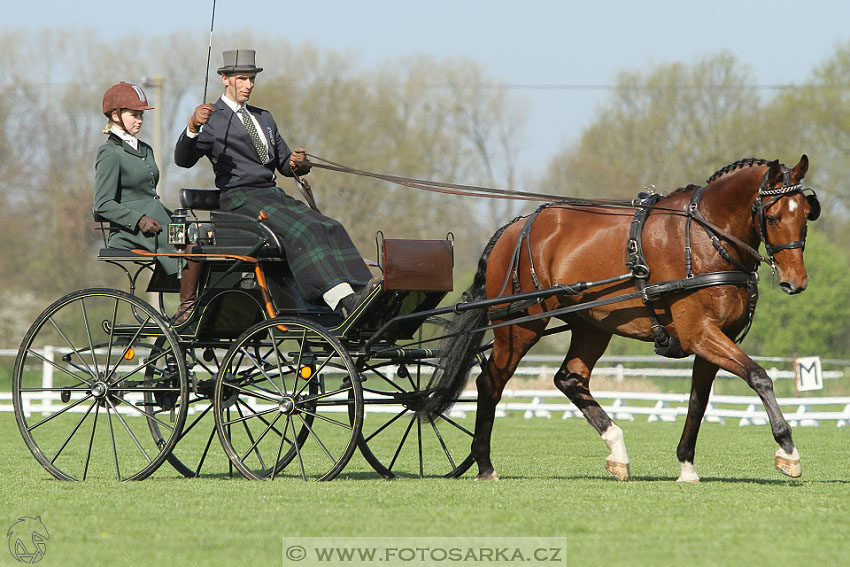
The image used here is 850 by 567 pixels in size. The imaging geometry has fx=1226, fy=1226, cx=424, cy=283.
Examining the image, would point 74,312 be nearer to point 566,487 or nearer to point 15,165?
point 15,165

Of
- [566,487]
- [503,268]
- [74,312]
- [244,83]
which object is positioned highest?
[244,83]

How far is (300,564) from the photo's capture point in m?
4.81

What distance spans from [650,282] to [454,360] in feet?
5.23

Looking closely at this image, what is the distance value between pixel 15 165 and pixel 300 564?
95.7ft

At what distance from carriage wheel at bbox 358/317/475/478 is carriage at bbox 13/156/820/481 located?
1.7 inches

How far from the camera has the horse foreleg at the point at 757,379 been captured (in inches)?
274

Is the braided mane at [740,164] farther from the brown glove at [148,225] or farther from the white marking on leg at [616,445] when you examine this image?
the brown glove at [148,225]

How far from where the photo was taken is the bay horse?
23.8 ft

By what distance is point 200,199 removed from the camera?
8484 millimetres

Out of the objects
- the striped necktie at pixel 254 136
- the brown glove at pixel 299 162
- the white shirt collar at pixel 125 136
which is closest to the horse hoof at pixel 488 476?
the brown glove at pixel 299 162

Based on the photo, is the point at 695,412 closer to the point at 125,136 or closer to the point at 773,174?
the point at 773,174

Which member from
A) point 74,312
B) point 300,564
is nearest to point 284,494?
point 300,564

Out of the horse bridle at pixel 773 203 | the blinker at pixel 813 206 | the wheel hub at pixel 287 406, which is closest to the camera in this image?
the horse bridle at pixel 773 203

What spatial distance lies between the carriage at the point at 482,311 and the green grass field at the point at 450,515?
0.42 m
